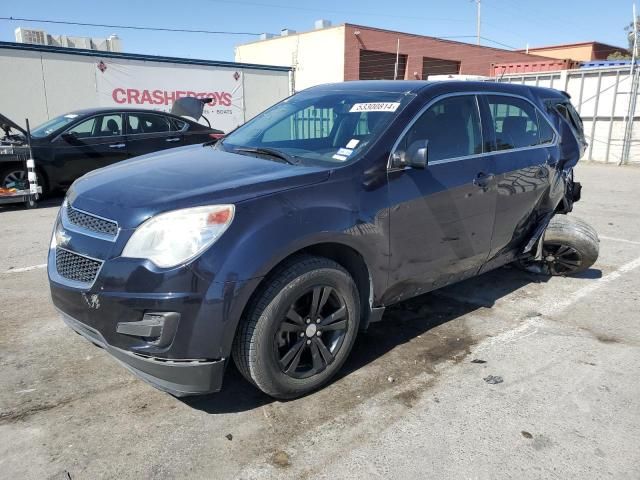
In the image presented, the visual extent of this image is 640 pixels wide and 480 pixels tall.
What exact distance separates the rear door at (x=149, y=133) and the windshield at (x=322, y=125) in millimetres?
5875

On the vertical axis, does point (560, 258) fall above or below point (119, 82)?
below

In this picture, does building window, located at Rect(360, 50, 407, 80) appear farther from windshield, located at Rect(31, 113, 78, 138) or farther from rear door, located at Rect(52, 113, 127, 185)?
windshield, located at Rect(31, 113, 78, 138)

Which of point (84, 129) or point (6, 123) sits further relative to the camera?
point (84, 129)

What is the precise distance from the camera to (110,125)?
9398 mm

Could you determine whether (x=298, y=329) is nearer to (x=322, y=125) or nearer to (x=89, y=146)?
(x=322, y=125)

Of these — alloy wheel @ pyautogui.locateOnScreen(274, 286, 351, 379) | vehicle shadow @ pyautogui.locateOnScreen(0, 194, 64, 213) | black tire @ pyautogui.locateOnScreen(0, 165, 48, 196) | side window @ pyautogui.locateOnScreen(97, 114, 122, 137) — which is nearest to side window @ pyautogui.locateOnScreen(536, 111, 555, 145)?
alloy wheel @ pyautogui.locateOnScreen(274, 286, 351, 379)

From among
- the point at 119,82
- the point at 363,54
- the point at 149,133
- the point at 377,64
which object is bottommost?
the point at 149,133

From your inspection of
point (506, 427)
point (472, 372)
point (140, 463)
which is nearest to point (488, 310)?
point (472, 372)

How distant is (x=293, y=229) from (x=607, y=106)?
17.5 m

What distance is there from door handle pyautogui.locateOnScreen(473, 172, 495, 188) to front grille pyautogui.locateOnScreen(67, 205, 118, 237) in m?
2.50

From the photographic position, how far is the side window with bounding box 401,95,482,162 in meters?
3.58

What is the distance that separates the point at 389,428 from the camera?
2.86m

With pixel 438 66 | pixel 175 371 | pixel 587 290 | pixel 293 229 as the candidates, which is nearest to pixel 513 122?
pixel 587 290

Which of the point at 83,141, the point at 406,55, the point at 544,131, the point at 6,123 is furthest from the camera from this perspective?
the point at 406,55
